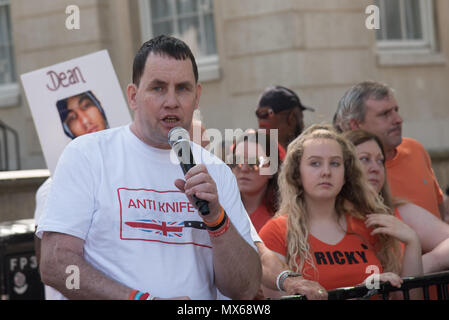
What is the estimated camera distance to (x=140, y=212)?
268cm

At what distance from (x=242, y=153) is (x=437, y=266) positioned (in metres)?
1.33

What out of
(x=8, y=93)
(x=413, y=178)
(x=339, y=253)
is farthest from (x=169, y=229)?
(x=8, y=93)

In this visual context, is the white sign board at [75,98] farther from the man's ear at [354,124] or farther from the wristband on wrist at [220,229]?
the wristband on wrist at [220,229]

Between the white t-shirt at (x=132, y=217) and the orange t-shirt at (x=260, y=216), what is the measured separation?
1.67 metres

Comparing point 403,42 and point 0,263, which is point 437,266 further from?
point 403,42

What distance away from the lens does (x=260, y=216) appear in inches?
180

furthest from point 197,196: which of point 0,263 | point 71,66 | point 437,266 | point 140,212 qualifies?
point 0,263

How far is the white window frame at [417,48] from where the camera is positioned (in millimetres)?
11383

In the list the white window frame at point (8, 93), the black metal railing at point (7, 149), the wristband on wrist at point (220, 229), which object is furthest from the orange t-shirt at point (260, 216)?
the white window frame at point (8, 93)

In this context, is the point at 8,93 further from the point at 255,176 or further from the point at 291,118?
the point at 255,176

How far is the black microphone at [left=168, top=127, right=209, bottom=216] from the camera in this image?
245cm

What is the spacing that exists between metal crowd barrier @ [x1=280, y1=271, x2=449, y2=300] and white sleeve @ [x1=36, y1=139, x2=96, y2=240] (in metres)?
0.89

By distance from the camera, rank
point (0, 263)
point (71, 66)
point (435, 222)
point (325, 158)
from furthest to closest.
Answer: point (0, 263) < point (71, 66) < point (435, 222) < point (325, 158)

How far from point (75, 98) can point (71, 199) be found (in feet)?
6.74
